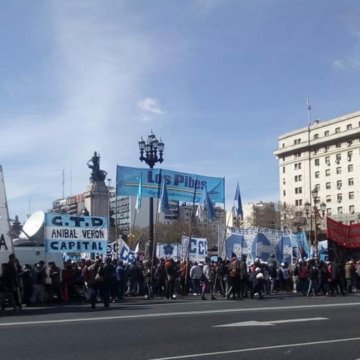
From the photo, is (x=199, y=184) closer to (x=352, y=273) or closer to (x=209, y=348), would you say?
(x=352, y=273)

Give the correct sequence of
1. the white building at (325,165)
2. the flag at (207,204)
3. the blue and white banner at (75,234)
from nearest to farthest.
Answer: the blue and white banner at (75,234) → the flag at (207,204) → the white building at (325,165)

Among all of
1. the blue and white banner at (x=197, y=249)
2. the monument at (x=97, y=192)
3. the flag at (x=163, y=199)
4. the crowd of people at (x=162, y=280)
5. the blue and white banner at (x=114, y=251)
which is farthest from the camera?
the monument at (x=97, y=192)

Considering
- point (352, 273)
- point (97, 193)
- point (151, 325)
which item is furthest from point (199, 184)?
point (97, 193)

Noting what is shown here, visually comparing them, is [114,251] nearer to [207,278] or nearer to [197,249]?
[197,249]

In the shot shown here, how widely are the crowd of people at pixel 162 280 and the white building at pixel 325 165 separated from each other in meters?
85.1

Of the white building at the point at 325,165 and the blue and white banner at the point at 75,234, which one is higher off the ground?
the white building at the point at 325,165

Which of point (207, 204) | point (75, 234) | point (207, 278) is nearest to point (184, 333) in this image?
point (207, 278)

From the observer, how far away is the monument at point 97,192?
7744 cm

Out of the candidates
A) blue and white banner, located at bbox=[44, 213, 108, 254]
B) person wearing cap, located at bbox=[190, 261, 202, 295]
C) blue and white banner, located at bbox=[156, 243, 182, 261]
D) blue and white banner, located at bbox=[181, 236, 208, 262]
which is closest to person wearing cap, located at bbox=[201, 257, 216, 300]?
person wearing cap, located at bbox=[190, 261, 202, 295]

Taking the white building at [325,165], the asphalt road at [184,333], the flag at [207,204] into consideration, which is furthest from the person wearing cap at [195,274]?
the white building at [325,165]

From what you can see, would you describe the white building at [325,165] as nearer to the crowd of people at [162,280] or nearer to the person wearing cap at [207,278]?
the crowd of people at [162,280]

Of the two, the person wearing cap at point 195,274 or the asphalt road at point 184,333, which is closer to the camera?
the asphalt road at point 184,333

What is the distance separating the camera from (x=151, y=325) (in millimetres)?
14789

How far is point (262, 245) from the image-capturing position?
32.5m
